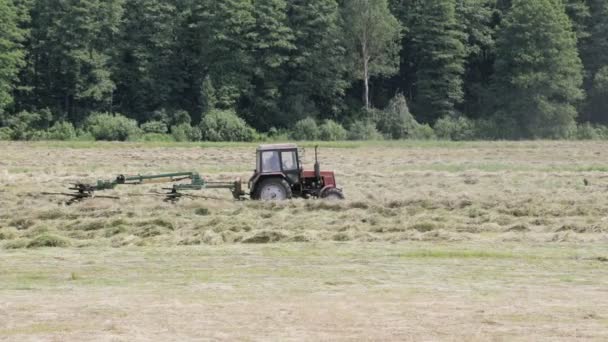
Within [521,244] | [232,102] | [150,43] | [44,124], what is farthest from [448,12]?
[521,244]

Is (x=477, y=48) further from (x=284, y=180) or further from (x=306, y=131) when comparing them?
(x=284, y=180)

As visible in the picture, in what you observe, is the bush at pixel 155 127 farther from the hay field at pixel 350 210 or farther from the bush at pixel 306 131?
the hay field at pixel 350 210

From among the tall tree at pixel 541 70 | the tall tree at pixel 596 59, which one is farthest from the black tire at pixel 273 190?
the tall tree at pixel 596 59

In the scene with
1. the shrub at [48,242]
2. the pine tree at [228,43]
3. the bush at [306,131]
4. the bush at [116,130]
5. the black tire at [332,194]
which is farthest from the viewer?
the pine tree at [228,43]

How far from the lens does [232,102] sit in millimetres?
65062

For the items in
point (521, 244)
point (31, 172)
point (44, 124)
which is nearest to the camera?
point (521, 244)

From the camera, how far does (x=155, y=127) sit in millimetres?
61938

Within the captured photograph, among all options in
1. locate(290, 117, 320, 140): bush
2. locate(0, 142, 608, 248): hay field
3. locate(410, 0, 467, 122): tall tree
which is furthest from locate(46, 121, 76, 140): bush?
locate(410, 0, 467, 122): tall tree

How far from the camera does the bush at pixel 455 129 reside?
63.6m

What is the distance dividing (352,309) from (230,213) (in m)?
10.1

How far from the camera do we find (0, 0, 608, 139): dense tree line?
64.8 m

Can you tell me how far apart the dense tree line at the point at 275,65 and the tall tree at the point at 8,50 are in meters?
0.10

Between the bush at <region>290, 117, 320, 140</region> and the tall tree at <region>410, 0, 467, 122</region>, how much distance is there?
36.9ft

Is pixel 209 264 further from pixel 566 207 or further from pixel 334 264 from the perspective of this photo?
pixel 566 207
